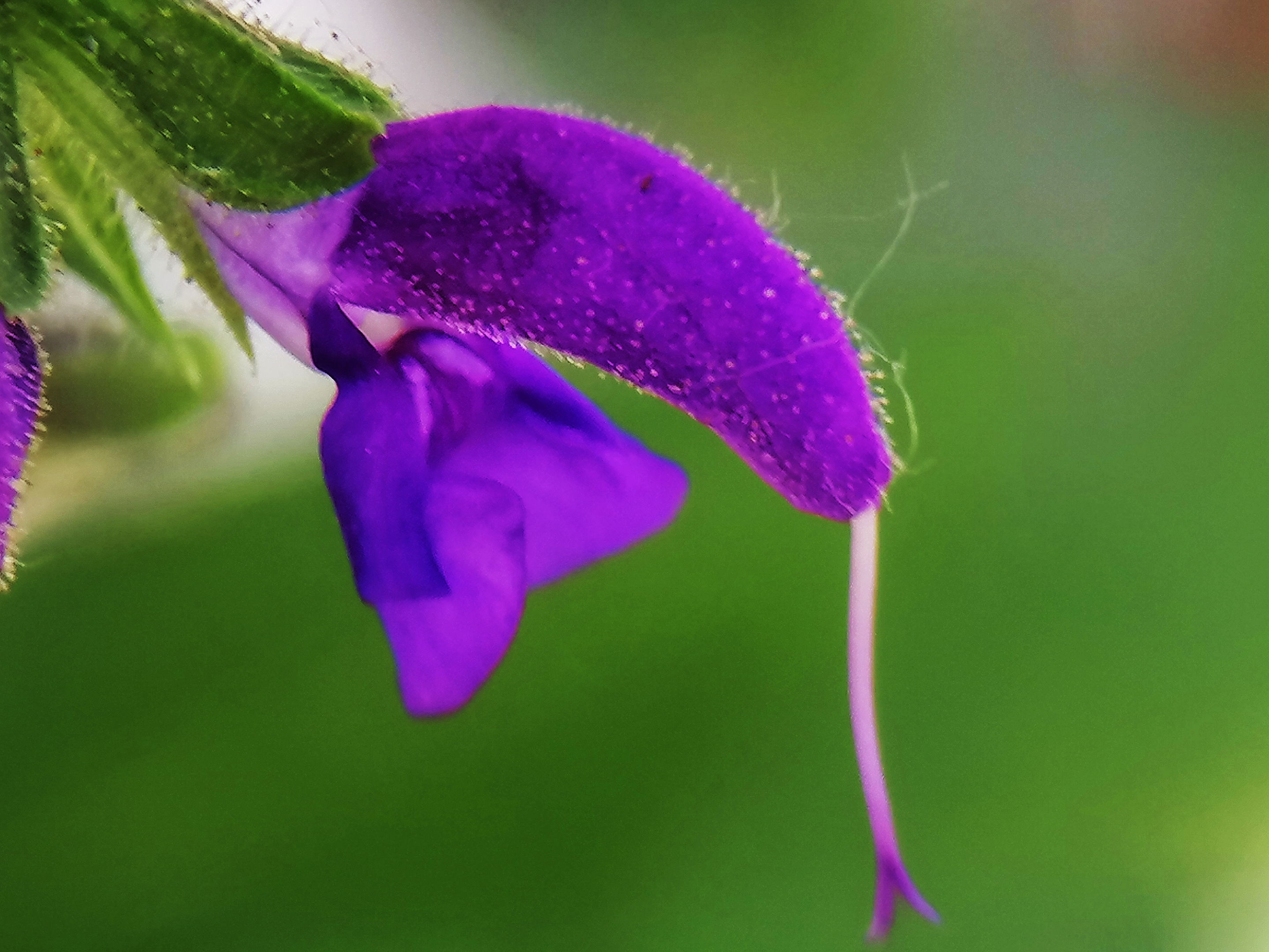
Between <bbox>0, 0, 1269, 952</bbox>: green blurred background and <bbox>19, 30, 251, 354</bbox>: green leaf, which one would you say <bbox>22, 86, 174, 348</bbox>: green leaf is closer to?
<bbox>19, 30, 251, 354</bbox>: green leaf

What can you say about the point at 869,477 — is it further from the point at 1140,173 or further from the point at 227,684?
the point at 1140,173

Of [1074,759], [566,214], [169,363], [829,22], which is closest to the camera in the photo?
[566,214]

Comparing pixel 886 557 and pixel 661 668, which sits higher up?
pixel 886 557

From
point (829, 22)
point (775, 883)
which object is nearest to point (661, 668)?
point (775, 883)

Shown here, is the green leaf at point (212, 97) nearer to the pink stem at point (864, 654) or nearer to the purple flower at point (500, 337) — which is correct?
the purple flower at point (500, 337)

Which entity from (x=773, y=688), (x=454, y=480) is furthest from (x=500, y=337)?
(x=773, y=688)

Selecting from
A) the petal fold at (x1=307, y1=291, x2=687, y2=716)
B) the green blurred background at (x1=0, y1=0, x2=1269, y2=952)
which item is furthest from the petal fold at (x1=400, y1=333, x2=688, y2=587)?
the green blurred background at (x1=0, y1=0, x2=1269, y2=952)

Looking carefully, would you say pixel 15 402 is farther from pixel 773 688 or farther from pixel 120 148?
pixel 773 688

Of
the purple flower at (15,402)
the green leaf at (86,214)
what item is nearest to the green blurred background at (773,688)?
the green leaf at (86,214)

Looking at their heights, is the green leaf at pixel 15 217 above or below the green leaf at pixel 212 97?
below
